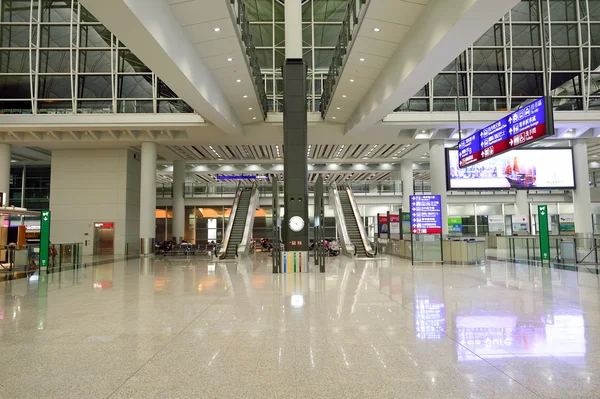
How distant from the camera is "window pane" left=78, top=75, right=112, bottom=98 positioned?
22750mm

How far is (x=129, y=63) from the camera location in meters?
23.5

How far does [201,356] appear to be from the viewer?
439 centimetres

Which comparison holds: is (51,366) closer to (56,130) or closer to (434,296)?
(434,296)

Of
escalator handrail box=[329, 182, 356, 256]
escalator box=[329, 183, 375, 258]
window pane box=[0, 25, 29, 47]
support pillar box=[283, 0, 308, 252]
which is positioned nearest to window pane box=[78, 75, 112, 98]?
window pane box=[0, 25, 29, 47]

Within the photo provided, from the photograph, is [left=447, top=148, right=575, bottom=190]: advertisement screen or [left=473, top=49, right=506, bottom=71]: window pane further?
[left=473, top=49, right=506, bottom=71]: window pane

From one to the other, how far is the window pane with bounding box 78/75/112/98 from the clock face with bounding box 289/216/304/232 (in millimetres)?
14466

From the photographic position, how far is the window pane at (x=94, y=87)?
2275 cm

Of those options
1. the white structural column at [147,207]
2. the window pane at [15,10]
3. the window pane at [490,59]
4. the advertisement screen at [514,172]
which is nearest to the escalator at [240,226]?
the white structural column at [147,207]

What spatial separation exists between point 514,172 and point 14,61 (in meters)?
27.1

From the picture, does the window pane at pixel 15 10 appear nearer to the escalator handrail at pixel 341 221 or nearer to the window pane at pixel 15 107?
the window pane at pixel 15 107

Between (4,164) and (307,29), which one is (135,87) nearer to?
(4,164)

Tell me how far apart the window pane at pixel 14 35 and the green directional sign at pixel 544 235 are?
85.8ft

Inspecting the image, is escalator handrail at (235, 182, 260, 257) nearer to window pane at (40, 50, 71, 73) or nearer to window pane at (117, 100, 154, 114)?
window pane at (117, 100, 154, 114)

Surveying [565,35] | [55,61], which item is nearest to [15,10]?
[55,61]
